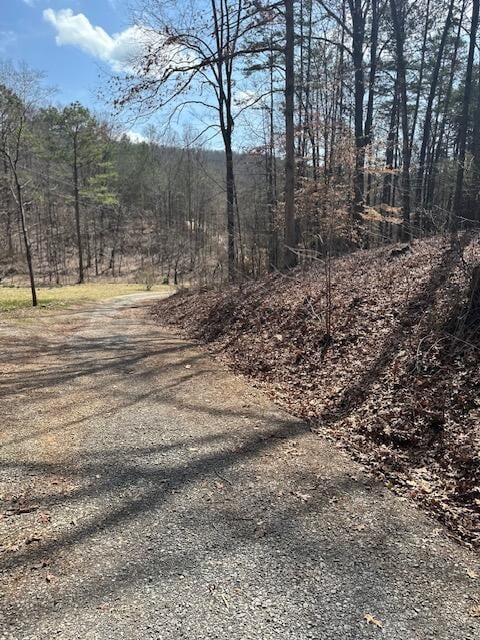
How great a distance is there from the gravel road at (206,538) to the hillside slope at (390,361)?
427 mm

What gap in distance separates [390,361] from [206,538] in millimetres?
3520

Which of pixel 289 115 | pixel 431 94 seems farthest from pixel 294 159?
pixel 431 94

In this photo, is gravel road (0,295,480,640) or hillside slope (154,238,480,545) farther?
hillside slope (154,238,480,545)

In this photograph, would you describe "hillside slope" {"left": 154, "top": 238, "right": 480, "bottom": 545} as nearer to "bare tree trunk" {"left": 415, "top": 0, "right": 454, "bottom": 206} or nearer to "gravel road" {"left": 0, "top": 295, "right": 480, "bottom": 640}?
"gravel road" {"left": 0, "top": 295, "right": 480, "bottom": 640}

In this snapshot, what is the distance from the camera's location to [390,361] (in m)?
5.52

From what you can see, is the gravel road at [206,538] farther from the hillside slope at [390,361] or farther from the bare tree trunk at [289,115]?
the bare tree trunk at [289,115]

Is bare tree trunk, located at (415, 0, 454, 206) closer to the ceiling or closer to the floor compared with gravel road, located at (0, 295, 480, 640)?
closer to the ceiling

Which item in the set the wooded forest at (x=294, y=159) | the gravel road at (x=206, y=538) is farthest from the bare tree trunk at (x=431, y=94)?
the gravel road at (x=206, y=538)

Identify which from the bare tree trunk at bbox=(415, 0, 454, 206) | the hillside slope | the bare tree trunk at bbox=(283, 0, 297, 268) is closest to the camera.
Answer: the hillside slope

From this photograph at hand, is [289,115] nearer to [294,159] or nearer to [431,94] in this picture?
[294,159]

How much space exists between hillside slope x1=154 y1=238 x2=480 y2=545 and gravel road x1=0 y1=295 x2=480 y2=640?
16.8 inches

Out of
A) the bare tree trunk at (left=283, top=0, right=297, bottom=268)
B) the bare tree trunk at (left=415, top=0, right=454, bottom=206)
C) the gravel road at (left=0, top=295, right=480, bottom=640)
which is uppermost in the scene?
the bare tree trunk at (left=415, top=0, right=454, bottom=206)

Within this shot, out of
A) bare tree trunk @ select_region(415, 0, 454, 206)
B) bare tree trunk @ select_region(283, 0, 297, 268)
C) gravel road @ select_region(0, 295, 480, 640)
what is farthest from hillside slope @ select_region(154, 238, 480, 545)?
bare tree trunk @ select_region(415, 0, 454, 206)

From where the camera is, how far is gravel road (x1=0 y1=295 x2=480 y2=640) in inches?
89.6
